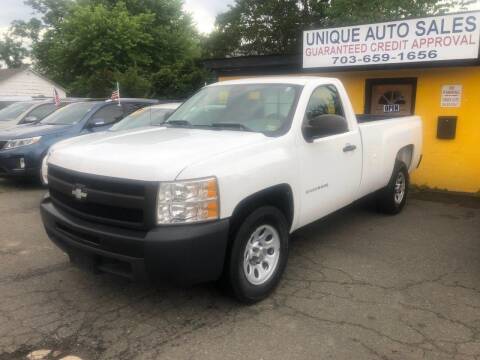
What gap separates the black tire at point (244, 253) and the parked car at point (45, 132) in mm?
5539

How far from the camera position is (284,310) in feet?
12.1

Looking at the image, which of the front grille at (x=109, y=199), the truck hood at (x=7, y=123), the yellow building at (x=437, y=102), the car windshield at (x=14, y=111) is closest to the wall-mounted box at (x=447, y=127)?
the yellow building at (x=437, y=102)

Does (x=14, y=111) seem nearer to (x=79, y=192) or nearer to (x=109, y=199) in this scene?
(x=79, y=192)

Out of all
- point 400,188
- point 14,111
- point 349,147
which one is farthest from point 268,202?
point 14,111

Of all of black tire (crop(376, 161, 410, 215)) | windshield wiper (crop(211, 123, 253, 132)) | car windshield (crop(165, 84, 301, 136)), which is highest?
car windshield (crop(165, 84, 301, 136))

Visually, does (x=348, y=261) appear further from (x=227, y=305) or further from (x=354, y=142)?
(x=227, y=305)

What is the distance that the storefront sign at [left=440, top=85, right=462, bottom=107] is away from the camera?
308 inches

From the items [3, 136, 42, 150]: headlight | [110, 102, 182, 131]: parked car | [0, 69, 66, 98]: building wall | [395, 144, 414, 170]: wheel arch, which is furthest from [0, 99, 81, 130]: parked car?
[0, 69, 66, 98]: building wall

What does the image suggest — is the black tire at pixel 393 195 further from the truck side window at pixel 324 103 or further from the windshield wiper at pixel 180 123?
the windshield wiper at pixel 180 123

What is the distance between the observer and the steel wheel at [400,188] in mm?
6401

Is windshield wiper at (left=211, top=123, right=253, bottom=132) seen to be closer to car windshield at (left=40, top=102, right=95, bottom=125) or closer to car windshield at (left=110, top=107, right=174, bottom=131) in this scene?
car windshield at (left=110, top=107, right=174, bottom=131)

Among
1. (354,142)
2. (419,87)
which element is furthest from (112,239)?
(419,87)

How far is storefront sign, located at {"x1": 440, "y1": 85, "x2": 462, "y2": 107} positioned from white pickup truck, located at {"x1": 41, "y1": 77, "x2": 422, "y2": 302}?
3.70m

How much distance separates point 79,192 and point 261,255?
5.13 feet
